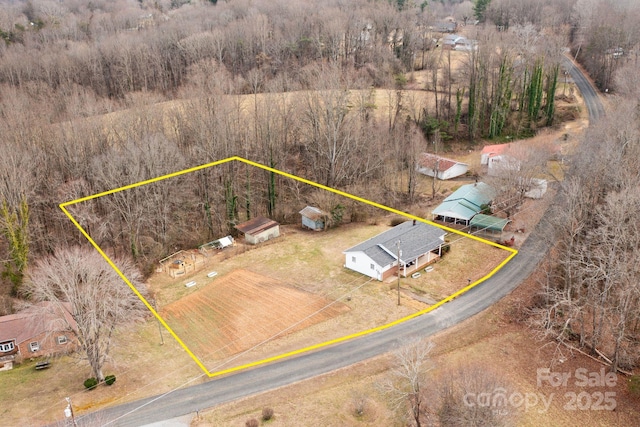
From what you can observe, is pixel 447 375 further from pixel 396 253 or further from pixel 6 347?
pixel 6 347

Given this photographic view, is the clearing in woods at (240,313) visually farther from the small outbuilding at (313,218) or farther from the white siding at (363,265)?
the small outbuilding at (313,218)

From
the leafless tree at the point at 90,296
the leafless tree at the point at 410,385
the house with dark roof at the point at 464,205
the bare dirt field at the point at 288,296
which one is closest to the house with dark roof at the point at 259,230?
the bare dirt field at the point at 288,296

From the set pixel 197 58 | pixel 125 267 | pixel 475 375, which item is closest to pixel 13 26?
pixel 197 58

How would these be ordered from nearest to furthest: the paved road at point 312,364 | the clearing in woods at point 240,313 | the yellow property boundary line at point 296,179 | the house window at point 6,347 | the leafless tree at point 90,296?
the paved road at point 312,364 → the leafless tree at point 90,296 → the yellow property boundary line at point 296,179 → the house window at point 6,347 → the clearing in woods at point 240,313

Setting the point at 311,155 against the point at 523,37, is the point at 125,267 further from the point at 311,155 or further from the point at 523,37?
the point at 523,37

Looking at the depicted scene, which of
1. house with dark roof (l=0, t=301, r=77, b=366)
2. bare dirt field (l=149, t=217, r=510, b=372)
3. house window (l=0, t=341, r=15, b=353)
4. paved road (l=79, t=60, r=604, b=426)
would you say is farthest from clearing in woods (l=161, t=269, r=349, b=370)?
house window (l=0, t=341, r=15, b=353)

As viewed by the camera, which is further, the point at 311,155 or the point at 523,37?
the point at 523,37

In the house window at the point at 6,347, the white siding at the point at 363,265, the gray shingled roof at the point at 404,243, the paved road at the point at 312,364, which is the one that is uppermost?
the gray shingled roof at the point at 404,243
